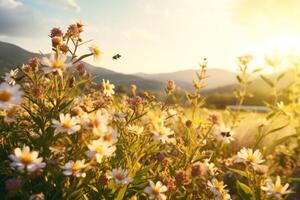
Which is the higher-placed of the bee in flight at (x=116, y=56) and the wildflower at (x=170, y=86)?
the bee in flight at (x=116, y=56)

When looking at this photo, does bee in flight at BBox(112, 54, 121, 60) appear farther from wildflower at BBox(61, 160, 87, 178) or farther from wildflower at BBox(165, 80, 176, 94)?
wildflower at BBox(61, 160, 87, 178)

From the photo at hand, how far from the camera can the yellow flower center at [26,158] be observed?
211 centimetres

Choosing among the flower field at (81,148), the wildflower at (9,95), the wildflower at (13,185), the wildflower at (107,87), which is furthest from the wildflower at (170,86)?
the wildflower at (13,185)

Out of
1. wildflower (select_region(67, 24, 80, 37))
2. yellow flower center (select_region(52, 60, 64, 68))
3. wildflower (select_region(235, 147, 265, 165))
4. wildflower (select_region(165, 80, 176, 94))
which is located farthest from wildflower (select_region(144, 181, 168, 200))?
wildflower (select_region(165, 80, 176, 94))

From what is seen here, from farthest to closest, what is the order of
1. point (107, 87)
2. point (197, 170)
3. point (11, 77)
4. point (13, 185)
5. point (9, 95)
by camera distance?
point (107, 87) < point (11, 77) < point (197, 170) < point (9, 95) < point (13, 185)

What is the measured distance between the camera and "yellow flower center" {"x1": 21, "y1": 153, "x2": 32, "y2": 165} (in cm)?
211

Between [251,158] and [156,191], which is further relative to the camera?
[251,158]

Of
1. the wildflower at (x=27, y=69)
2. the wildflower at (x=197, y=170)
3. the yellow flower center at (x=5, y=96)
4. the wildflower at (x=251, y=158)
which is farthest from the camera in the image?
the wildflower at (x=27, y=69)

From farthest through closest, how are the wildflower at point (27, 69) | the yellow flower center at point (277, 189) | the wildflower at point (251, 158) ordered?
1. the wildflower at point (27, 69)
2. the wildflower at point (251, 158)
3. the yellow flower center at point (277, 189)

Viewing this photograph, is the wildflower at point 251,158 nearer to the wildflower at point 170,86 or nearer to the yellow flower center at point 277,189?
the yellow flower center at point 277,189

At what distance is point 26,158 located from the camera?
2.12 metres

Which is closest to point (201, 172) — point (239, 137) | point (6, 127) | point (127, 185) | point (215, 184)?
point (127, 185)

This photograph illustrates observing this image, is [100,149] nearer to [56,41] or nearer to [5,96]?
[5,96]

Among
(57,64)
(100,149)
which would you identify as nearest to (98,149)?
(100,149)
